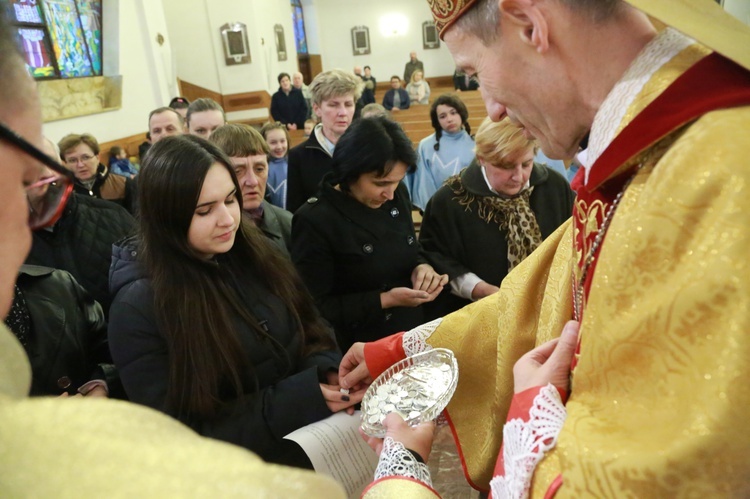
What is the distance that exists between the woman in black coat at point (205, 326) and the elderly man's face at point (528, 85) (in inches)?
40.8

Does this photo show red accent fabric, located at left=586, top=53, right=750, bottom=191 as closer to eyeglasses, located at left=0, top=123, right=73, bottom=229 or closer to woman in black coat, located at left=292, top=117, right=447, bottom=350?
eyeglasses, located at left=0, top=123, right=73, bottom=229

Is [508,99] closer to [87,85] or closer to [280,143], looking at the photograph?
[280,143]

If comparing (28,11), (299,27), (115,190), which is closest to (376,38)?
(299,27)

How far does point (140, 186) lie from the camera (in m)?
1.81

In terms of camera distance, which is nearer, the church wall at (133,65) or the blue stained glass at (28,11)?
the blue stained glass at (28,11)

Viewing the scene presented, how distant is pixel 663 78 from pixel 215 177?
4.62ft

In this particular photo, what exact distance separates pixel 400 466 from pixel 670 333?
64 cm

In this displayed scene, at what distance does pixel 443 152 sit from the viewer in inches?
193

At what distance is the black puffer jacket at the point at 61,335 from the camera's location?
1898 millimetres

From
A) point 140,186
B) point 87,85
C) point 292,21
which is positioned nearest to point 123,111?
point 87,85

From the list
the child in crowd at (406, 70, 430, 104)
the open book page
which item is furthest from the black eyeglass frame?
the child in crowd at (406, 70, 430, 104)

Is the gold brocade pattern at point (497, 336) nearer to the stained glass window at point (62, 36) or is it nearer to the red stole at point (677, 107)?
the red stole at point (677, 107)

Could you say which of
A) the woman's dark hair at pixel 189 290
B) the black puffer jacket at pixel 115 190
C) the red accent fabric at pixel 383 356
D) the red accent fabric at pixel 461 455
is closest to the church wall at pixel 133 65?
the black puffer jacket at pixel 115 190

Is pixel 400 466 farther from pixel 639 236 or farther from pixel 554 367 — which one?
pixel 639 236
